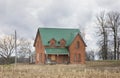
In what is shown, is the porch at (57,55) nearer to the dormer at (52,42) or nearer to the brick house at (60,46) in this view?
the brick house at (60,46)

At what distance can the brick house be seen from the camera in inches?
3059

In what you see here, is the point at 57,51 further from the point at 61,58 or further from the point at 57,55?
the point at 61,58

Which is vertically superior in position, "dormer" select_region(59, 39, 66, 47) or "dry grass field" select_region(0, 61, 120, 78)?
"dormer" select_region(59, 39, 66, 47)

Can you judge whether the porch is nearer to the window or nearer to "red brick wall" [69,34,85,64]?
the window

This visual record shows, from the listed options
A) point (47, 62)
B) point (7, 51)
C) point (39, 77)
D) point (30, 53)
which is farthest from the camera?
point (30, 53)

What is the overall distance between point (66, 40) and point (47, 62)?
8.56 m

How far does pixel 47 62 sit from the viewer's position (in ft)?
247

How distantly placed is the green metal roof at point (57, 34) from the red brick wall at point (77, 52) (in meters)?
1.15

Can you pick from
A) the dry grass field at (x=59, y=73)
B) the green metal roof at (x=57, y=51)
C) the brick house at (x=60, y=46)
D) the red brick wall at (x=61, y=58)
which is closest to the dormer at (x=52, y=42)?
the brick house at (x=60, y=46)

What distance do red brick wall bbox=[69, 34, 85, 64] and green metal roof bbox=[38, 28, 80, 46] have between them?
1153mm

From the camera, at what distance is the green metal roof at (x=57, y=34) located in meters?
79.2

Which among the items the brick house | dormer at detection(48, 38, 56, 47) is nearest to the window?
the brick house

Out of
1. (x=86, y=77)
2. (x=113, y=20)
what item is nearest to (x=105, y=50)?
(x=113, y=20)

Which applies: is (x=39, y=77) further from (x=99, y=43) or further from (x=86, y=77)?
(x=99, y=43)
